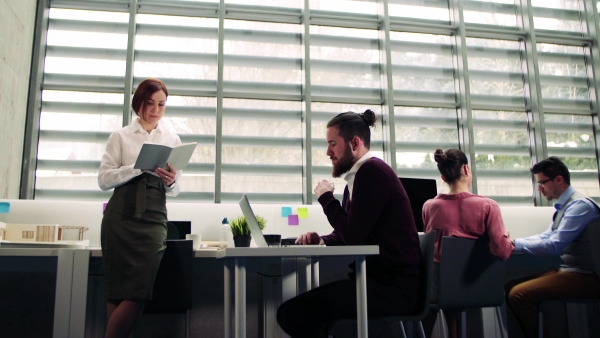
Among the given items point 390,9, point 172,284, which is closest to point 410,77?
point 390,9

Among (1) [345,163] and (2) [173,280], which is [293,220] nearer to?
(2) [173,280]

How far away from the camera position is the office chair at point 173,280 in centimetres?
266

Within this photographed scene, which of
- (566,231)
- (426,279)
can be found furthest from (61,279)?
(566,231)

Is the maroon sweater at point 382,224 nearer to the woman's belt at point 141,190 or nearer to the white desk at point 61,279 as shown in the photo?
the woman's belt at point 141,190

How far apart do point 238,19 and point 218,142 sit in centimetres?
120

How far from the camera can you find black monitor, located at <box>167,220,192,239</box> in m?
3.58

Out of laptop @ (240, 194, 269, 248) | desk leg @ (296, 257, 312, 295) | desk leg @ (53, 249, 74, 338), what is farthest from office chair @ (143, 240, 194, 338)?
laptop @ (240, 194, 269, 248)

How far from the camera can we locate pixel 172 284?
2686mm

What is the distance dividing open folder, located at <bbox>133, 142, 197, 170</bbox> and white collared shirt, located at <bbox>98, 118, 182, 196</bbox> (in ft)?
0.37

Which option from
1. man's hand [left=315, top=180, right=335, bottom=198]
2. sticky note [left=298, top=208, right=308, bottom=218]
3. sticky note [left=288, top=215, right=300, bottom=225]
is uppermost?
man's hand [left=315, top=180, right=335, bottom=198]

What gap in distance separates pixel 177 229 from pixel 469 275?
76.9 inches

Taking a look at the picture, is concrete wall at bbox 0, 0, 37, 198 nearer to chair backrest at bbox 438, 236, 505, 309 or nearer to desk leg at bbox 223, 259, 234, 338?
desk leg at bbox 223, 259, 234, 338

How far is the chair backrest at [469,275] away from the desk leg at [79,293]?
1.62 m

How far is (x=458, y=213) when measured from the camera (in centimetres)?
298
